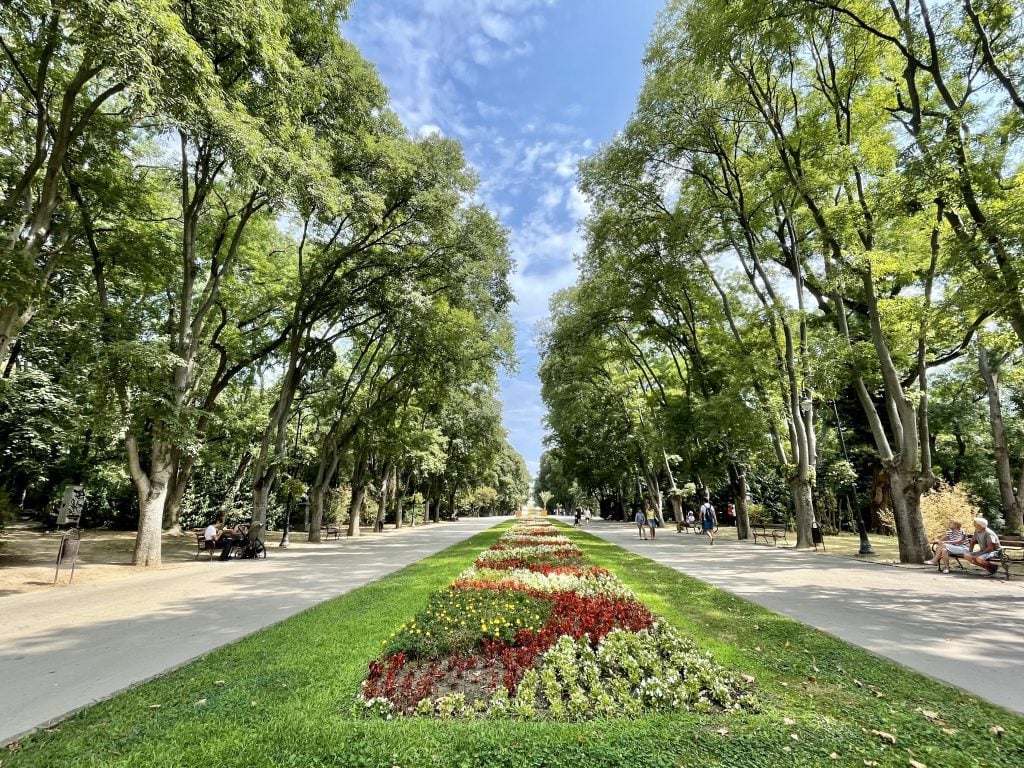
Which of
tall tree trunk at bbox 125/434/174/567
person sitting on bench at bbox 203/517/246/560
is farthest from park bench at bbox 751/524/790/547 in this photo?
tall tree trunk at bbox 125/434/174/567

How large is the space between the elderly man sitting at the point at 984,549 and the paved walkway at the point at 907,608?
1.17ft

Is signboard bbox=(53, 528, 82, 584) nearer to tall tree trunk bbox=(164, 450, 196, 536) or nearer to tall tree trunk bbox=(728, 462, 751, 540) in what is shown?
tall tree trunk bbox=(164, 450, 196, 536)

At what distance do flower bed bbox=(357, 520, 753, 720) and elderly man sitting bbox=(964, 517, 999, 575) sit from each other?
344 inches

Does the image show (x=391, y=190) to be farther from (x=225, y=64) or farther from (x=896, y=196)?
(x=896, y=196)

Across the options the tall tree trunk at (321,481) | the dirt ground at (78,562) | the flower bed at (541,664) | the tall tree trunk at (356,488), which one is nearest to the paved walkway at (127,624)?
the dirt ground at (78,562)

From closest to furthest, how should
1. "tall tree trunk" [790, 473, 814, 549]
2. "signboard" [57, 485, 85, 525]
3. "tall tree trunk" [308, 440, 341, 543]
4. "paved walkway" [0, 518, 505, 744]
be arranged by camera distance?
1. "paved walkway" [0, 518, 505, 744]
2. "signboard" [57, 485, 85, 525]
3. "tall tree trunk" [790, 473, 814, 549]
4. "tall tree trunk" [308, 440, 341, 543]

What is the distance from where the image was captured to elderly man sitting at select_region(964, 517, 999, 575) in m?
10.2

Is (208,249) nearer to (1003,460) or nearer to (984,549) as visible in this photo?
(984,549)

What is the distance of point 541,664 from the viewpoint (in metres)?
4.97

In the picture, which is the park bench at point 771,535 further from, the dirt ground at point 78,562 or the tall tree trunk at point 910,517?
the dirt ground at point 78,562

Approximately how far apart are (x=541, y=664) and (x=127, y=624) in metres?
6.11

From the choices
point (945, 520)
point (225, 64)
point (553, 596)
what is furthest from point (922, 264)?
point (225, 64)

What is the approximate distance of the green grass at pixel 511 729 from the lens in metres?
3.15

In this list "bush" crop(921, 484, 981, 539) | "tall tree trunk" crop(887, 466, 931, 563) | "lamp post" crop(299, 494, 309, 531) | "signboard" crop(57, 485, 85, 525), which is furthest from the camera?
"lamp post" crop(299, 494, 309, 531)
